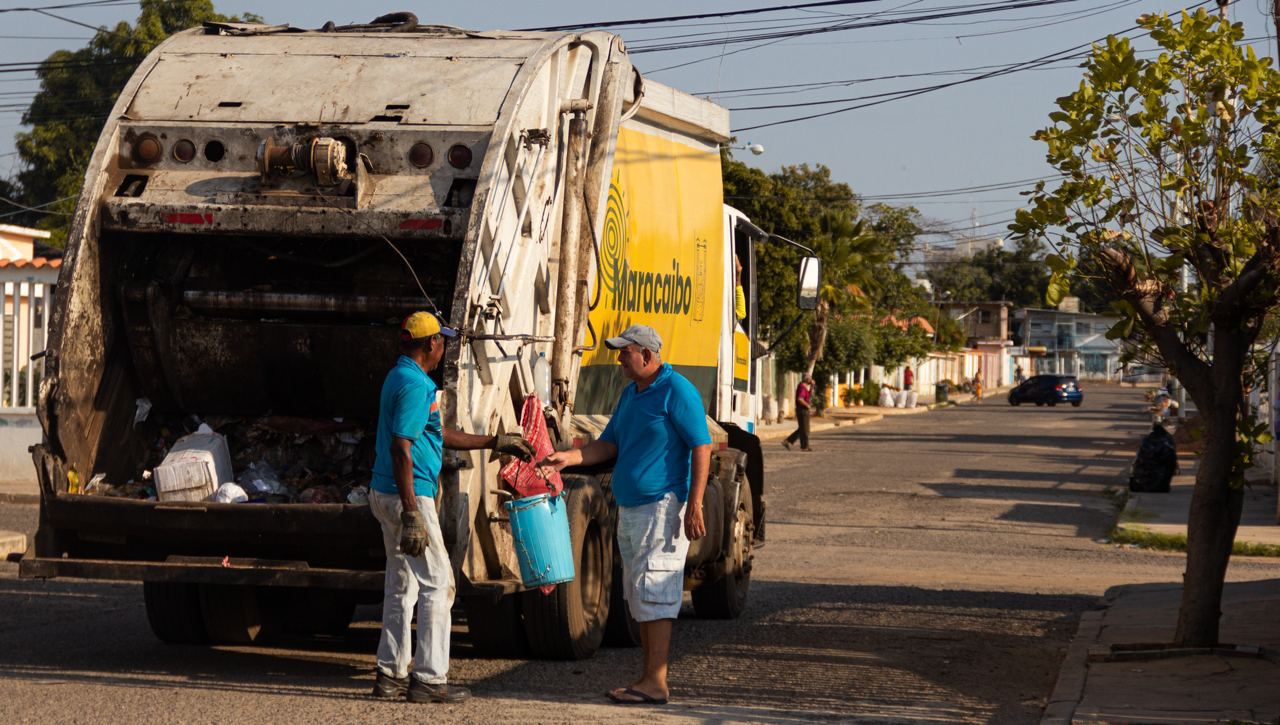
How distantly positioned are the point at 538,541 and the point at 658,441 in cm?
75

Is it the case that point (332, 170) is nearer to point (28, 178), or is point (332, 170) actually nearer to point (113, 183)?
point (113, 183)

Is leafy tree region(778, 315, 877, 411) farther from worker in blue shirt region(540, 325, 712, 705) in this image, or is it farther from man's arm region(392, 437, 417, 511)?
man's arm region(392, 437, 417, 511)

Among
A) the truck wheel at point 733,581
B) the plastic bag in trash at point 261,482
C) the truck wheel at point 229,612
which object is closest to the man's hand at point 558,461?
the plastic bag in trash at point 261,482

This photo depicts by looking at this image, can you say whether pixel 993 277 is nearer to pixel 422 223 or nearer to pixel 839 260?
pixel 839 260

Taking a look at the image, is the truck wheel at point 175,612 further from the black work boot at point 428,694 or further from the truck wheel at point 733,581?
the truck wheel at point 733,581

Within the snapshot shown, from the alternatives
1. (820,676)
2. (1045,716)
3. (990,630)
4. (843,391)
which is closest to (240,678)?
(820,676)

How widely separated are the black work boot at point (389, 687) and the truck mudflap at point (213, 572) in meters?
0.40

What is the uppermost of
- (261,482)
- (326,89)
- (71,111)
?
(71,111)

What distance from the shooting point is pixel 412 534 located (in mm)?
6836

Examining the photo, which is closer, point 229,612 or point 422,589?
point 422,589

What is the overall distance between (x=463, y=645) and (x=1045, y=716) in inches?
132

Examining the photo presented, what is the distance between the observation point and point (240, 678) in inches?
305

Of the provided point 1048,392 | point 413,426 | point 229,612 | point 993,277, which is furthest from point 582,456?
point 993,277

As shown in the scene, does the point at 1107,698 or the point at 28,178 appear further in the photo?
the point at 28,178
